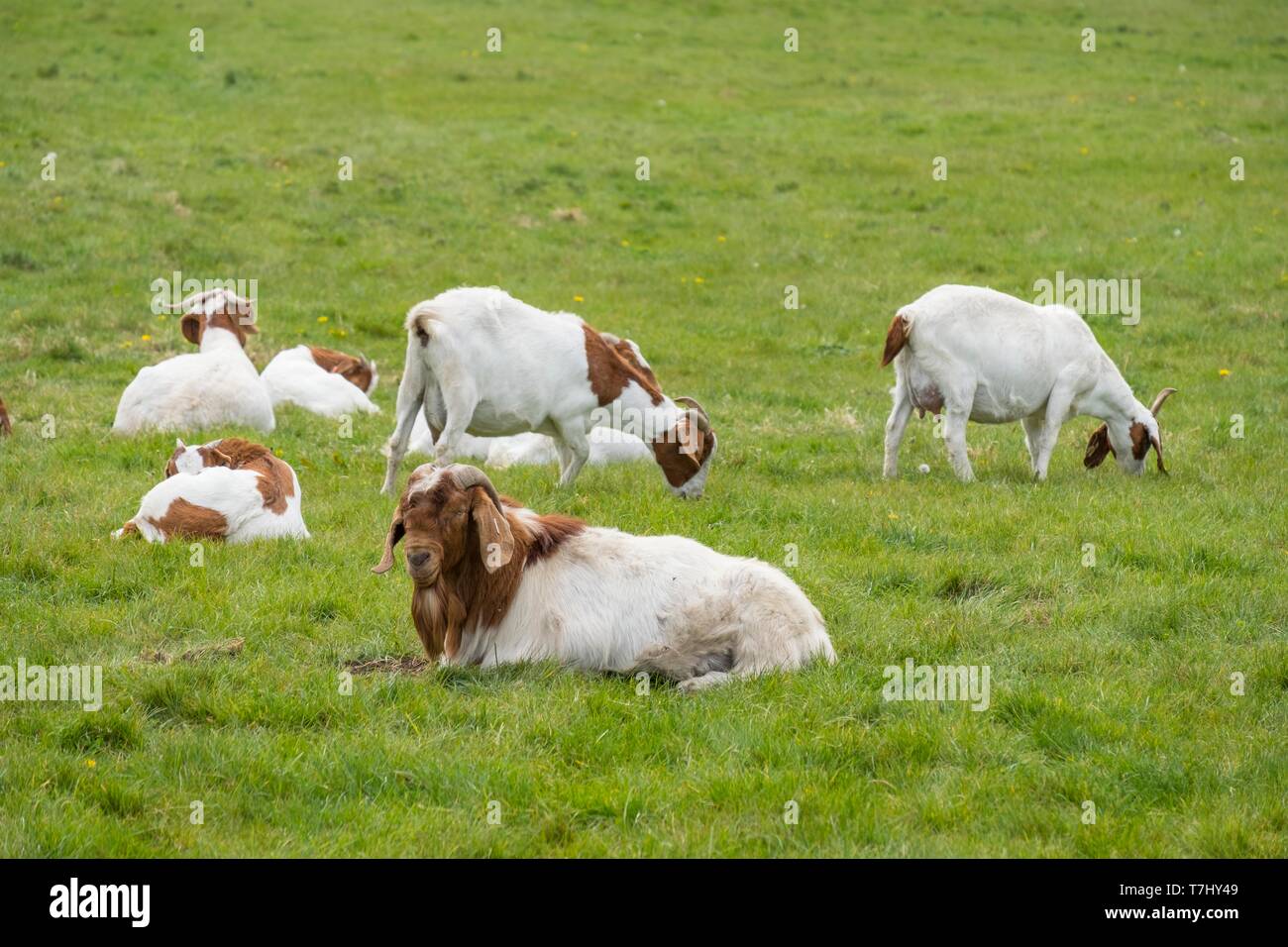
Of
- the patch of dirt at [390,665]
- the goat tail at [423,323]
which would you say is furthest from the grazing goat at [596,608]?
the goat tail at [423,323]

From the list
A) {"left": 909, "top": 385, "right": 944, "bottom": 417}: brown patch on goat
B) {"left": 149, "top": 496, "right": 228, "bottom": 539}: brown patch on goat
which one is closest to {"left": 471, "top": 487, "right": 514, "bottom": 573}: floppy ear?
{"left": 149, "top": 496, "right": 228, "bottom": 539}: brown patch on goat

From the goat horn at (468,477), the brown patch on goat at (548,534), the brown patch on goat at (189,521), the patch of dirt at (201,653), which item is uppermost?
the goat horn at (468,477)

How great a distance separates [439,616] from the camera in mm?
7344

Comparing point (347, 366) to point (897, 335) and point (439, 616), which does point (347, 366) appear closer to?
point (897, 335)

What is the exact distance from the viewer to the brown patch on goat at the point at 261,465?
9586 millimetres

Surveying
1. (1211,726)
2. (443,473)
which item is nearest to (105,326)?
(443,473)

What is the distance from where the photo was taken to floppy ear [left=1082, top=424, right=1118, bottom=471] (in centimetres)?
1312

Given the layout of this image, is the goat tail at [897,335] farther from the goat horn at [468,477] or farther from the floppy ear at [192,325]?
the floppy ear at [192,325]

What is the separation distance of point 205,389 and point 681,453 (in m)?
4.74

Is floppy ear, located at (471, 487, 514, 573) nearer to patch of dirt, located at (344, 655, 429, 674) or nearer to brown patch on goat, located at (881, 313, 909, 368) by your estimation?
patch of dirt, located at (344, 655, 429, 674)

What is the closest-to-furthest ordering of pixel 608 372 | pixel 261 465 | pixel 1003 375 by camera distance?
pixel 261 465 → pixel 608 372 → pixel 1003 375
